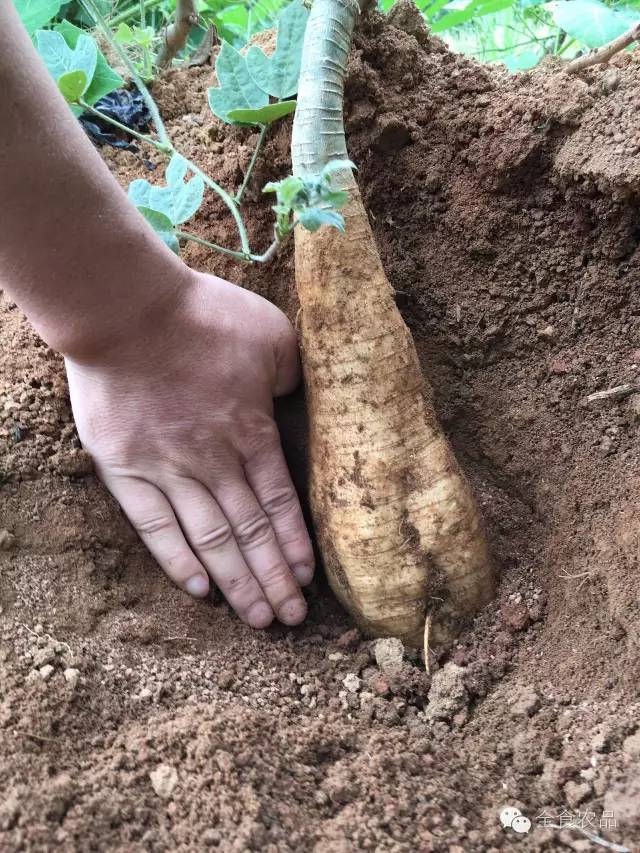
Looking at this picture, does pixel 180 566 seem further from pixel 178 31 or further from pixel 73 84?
pixel 178 31

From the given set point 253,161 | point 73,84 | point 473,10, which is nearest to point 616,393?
point 253,161

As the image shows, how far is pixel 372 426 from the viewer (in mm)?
1126

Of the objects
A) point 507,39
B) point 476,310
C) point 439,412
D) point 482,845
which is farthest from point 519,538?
point 507,39

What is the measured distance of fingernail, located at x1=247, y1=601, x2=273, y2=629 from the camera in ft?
3.91

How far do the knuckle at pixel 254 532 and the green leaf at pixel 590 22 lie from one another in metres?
1.09

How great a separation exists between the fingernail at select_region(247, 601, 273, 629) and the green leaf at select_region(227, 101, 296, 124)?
0.88 meters

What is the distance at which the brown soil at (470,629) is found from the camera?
79cm

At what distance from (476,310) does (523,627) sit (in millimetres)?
571

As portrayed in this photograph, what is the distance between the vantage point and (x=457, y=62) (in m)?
1.30

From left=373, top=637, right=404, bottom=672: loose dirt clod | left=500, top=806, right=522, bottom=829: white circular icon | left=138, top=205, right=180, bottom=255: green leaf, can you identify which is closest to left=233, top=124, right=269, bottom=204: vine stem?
left=138, top=205, right=180, bottom=255: green leaf

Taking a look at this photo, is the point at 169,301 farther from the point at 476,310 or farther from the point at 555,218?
the point at 555,218

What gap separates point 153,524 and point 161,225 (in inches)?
20.7

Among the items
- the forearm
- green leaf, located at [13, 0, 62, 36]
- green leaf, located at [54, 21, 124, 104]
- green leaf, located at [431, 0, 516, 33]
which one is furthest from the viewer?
green leaf, located at [431, 0, 516, 33]

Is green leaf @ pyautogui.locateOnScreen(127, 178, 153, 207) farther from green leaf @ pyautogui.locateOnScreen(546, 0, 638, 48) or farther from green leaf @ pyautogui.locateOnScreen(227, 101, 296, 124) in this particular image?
green leaf @ pyautogui.locateOnScreen(546, 0, 638, 48)
